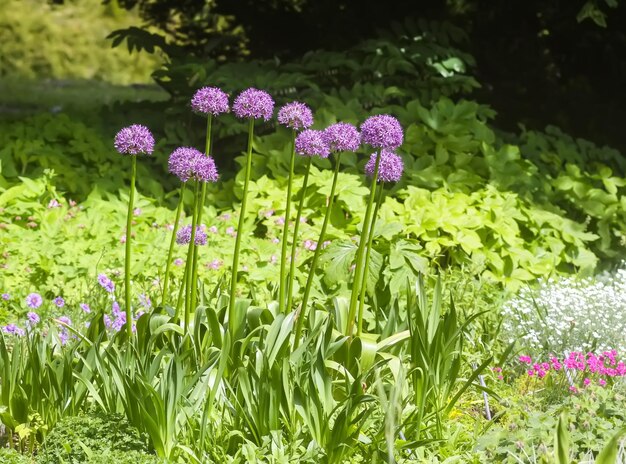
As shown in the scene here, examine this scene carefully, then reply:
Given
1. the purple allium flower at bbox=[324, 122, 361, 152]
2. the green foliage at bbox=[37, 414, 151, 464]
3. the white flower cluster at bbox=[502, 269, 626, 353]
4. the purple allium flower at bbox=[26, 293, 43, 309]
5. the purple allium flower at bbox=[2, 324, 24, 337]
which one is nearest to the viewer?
the green foliage at bbox=[37, 414, 151, 464]

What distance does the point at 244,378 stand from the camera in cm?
314

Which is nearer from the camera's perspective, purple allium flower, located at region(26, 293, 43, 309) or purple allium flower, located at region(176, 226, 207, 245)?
purple allium flower, located at region(176, 226, 207, 245)

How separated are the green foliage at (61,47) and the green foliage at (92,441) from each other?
577 inches

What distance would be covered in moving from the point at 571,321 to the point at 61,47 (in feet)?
52.3

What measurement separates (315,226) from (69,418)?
273cm

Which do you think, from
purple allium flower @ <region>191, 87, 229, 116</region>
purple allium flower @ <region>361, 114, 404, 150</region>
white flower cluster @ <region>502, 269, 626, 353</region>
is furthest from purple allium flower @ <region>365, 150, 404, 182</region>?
white flower cluster @ <region>502, 269, 626, 353</region>

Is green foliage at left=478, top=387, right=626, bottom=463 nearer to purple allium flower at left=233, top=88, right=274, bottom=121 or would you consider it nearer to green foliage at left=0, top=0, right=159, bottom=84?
purple allium flower at left=233, top=88, right=274, bottom=121

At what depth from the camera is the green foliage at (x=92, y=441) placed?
3033 millimetres

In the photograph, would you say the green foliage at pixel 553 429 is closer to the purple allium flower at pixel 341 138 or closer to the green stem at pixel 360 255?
the green stem at pixel 360 255

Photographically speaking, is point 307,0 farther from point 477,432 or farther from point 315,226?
point 477,432

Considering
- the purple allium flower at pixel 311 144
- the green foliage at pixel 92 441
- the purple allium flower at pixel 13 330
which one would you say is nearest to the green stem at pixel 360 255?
the purple allium flower at pixel 311 144

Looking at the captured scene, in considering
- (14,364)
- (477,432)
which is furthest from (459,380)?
(14,364)

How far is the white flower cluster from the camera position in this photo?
14.5 ft

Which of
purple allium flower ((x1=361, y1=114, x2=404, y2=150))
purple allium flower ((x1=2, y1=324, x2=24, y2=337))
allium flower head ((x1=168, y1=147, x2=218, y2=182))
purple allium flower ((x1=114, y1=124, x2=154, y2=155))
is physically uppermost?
purple allium flower ((x1=361, y1=114, x2=404, y2=150))
